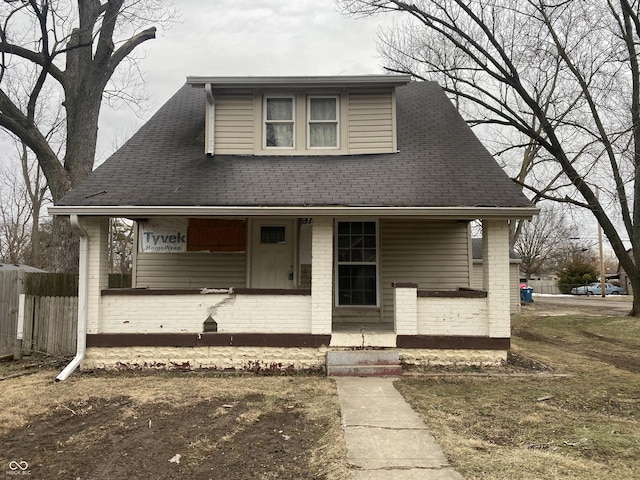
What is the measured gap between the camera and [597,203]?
15727 mm

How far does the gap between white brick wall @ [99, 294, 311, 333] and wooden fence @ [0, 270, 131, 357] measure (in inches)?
65.0

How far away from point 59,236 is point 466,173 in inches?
389

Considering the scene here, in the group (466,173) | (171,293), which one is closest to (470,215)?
(466,173)

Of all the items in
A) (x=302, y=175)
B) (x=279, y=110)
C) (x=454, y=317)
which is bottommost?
(x=454, y=317)

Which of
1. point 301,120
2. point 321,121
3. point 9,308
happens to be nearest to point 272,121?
point 301,120

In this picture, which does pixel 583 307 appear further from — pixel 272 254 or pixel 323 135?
pixel 272 254

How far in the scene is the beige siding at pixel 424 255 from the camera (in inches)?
369

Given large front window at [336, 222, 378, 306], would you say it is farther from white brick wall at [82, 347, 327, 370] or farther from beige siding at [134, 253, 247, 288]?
white brick wall at [82, 347, 327, 370]

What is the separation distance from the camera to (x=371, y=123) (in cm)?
921

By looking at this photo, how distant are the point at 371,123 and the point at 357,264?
115 inches

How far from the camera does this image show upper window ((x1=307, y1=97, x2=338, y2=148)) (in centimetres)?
927

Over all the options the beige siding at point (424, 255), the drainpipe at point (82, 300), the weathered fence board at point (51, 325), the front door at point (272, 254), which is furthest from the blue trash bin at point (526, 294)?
the drainpipe at point (82, 300)

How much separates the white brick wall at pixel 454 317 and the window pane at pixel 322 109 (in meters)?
4.47

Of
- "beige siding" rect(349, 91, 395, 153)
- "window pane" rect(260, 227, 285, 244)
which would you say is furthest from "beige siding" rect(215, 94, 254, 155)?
"beige siding" rect(349, 91, 395, 153)
